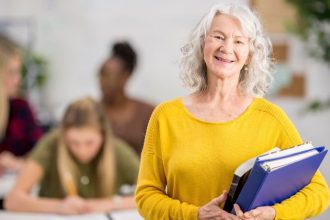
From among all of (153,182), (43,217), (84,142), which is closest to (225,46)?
(153,182)

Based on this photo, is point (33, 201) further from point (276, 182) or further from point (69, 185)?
point (276, 182)

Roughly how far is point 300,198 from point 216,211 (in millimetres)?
139

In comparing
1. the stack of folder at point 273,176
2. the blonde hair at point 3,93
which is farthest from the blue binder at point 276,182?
the blonde hair at point 3,93

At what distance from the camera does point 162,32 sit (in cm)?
434

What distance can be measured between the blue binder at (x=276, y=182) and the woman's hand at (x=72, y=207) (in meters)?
1.39

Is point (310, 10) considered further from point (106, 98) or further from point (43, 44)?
point (43, 44)

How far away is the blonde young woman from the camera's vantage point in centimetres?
260

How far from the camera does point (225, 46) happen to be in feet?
3.43

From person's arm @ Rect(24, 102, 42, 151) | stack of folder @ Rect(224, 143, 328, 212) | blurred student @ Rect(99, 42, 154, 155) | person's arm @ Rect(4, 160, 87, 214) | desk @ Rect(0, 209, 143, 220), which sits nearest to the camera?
stack of folder @ Rect(224, 143, 328, 212)

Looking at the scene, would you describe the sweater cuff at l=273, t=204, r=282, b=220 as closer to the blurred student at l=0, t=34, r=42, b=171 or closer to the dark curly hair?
the blurred student at l=0, t=34, r=42, b=171

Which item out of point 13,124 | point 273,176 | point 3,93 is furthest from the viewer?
point 13,124

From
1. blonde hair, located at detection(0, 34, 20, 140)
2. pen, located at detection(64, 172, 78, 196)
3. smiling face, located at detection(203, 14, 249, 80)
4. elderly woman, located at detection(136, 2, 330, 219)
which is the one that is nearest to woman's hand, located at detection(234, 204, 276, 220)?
elderly woman, located at detection(136, 2, 330, 219)

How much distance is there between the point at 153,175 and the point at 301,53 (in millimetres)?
3505

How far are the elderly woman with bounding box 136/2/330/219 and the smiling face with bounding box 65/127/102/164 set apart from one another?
4.92 ft
